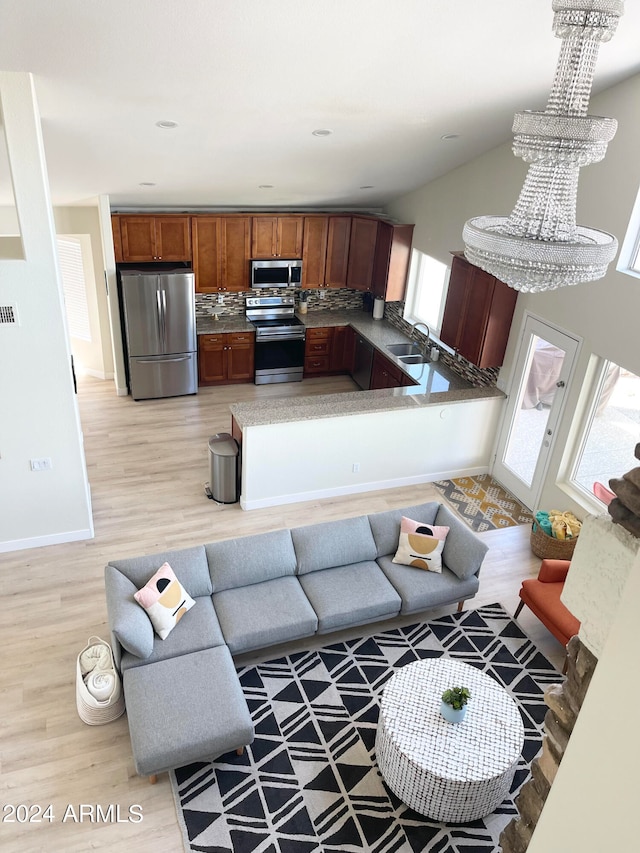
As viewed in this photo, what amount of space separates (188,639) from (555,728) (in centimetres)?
357

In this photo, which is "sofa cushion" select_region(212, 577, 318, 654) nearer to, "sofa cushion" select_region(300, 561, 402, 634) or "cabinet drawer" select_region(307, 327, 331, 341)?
"sofa cushion" select_region(300, 561, 402, 634)

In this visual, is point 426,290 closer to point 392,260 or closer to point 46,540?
point 392,260

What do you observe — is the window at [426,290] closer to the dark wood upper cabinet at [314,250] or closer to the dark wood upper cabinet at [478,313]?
the dark wood upper cabinet at [478,313]

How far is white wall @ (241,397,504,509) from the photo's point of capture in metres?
6.55

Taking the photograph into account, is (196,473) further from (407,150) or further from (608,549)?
(608,549)

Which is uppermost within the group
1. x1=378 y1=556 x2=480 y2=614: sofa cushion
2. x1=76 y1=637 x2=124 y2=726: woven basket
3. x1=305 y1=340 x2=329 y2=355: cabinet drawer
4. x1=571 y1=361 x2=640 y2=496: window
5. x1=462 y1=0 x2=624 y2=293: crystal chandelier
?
x1=462 y1=0 x2=624 y2=293: crystal chandelier

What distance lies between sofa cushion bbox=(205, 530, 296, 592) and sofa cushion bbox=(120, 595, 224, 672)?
29cm

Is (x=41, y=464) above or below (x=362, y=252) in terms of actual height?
below

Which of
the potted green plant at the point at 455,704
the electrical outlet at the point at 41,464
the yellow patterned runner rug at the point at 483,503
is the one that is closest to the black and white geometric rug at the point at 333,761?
the potted green plant at the point at 455,704

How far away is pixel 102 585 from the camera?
18.3 ft

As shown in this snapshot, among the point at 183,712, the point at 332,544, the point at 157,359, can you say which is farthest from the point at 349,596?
the point at 157,359

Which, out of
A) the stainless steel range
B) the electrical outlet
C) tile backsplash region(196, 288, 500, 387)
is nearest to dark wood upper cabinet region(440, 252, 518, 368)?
tile backsplash region(196, 288, 500, 387)

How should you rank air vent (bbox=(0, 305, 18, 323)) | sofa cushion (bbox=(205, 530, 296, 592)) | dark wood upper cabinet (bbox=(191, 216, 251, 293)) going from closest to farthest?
air vent (bbox=(0, 305, 18, 323))
sofa cushion (bbox=(205, 530, 296, 592))
dark wood upper cabinet (bbox=(191, 216, 251, 293))

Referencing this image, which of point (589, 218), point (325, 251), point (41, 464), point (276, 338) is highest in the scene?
point (589, 218)
